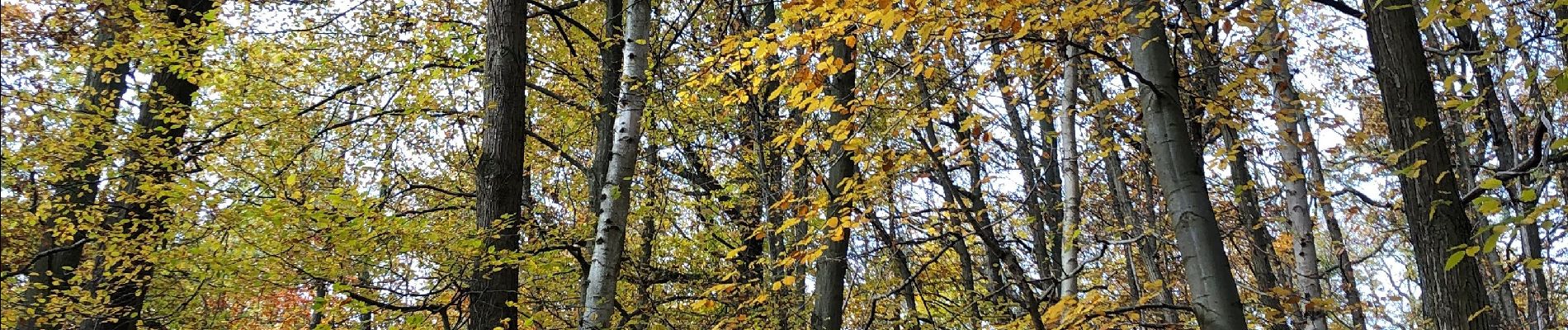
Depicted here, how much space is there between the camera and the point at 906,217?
20.4ft

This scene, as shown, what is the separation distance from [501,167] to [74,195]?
5.34 meters

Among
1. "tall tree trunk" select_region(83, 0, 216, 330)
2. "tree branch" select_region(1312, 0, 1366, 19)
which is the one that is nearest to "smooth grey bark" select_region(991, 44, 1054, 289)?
"tree branch" select_region(1312, 0, 1366, 19)

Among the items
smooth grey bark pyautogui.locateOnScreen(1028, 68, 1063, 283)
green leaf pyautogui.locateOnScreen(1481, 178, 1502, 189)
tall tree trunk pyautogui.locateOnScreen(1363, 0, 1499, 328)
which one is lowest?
green leaf pyautogui.locateOnScreen(1481, 178, 1502, 189)

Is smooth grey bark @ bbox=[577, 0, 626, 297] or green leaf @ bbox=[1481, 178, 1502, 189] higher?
smooth grey bark @ bbox=[577, 0, 626, 297]

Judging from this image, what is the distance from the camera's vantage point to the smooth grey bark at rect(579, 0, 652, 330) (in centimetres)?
564

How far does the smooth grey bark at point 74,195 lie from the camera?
7980 mm

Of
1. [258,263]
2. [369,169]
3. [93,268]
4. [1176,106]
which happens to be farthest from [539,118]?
[1176,106]

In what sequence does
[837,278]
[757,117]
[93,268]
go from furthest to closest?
[93,268]
[757,117]
[837,278]

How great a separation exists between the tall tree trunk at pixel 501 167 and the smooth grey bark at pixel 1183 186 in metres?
3.65

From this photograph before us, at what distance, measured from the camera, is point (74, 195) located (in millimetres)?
8391

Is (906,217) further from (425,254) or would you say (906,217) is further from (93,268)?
(93,268)

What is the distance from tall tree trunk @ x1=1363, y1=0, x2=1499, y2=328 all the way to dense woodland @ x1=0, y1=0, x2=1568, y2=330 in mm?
16

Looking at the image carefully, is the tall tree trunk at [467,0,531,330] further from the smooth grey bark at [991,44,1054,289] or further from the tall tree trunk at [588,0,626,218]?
the smooth grey bark at [991,44,1054,289]

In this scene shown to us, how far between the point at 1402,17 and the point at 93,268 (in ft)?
34.0
